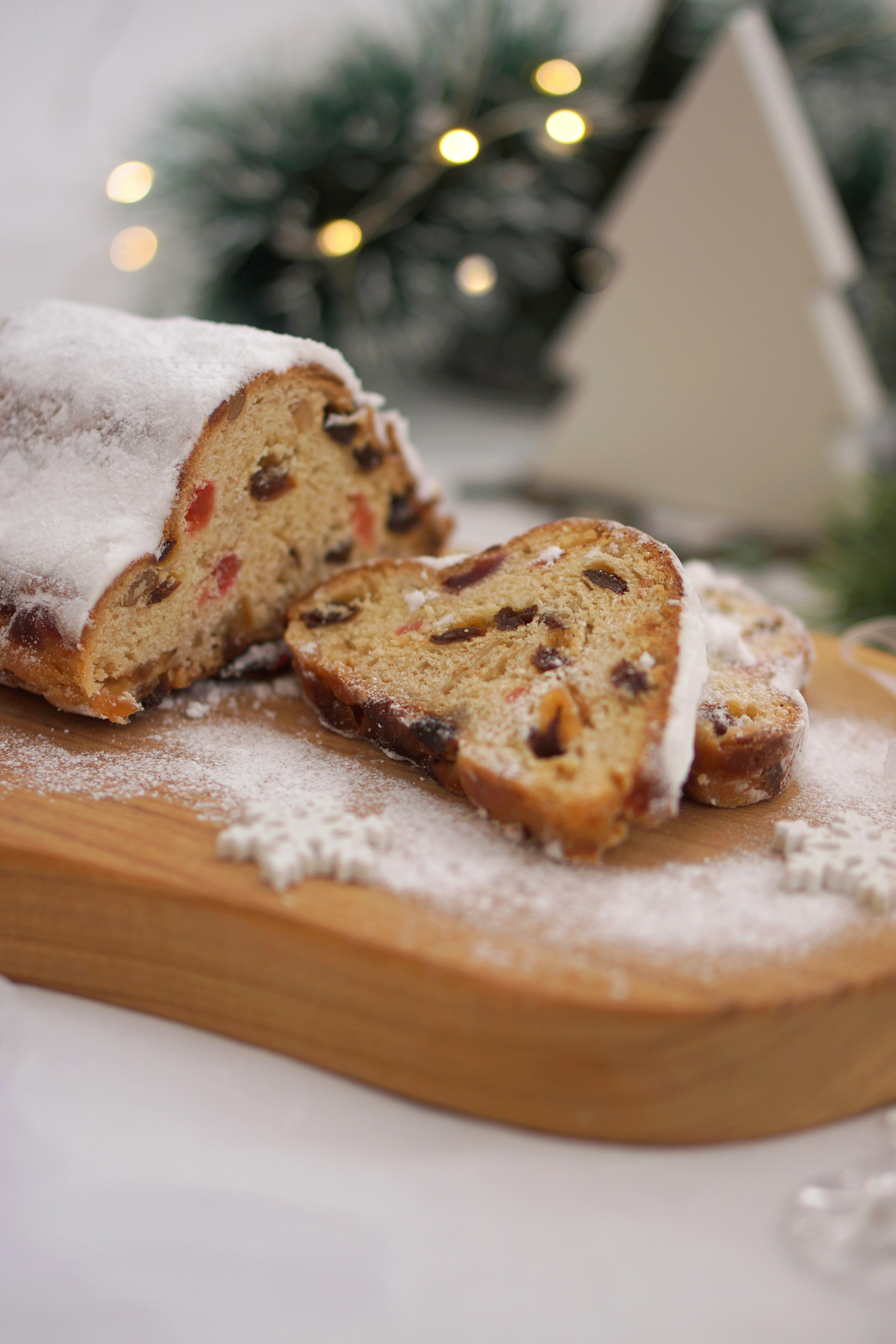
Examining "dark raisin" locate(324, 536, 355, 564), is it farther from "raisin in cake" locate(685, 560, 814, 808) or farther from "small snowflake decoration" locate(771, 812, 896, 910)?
"small snowflake decoration" locate(771, 812, 896, 910)

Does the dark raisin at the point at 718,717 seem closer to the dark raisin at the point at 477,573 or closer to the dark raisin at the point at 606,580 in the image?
Answer: the dark raisin at the point at 606,580

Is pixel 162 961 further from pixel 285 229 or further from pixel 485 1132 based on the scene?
pixel 285 229

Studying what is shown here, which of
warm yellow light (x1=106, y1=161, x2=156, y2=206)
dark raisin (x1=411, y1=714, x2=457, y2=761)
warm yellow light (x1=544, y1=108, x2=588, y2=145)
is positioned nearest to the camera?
dark raisin (x1=411, y1=714, x2=457, y2=761)

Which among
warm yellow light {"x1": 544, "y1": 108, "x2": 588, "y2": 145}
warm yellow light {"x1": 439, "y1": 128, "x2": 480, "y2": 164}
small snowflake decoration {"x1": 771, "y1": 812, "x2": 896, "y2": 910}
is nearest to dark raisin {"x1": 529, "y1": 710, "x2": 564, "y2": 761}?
small snowflake decoration {"x1": 771, "y1": 812, "x2": 896, "y2": 910}

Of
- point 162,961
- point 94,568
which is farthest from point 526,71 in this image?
point 162,961

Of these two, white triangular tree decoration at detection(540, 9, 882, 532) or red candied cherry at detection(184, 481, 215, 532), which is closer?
red candied cherry at detection(184, 481, 215, 532)

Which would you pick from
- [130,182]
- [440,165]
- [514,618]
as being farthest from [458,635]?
[440,165]
